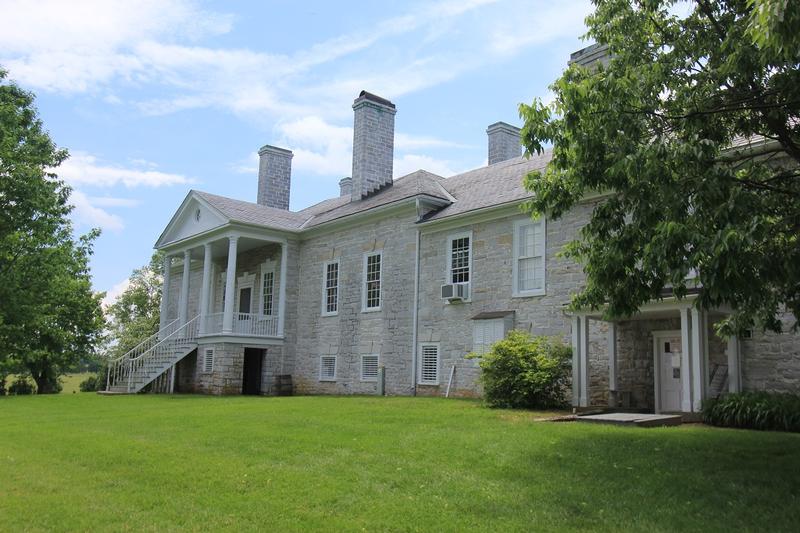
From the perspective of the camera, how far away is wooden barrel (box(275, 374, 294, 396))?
23.8 meters

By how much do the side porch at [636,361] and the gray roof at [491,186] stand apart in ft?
12.6

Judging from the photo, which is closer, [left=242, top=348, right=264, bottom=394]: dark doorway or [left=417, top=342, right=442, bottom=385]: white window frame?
[left=417, top=342, right=442, bottom=385]: white window frame

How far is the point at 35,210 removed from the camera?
2564 centimetres

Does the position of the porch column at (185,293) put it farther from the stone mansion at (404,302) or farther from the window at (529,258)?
the window at (529,258)

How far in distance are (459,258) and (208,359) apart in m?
10.4

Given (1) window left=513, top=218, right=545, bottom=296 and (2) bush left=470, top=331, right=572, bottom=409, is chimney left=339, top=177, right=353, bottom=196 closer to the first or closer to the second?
(1) window left=513, top=218, right=545, bottom=296

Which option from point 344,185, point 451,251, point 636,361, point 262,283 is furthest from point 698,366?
point 344,185

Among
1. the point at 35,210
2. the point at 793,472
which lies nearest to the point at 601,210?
the point at 793,472

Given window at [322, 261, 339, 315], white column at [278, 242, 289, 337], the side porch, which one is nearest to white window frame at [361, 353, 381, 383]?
window at [322, 261, 339, 315]

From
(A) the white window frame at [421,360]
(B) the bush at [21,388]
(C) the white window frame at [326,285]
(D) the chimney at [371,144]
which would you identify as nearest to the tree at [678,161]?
(A) the white window frame at [421,360]

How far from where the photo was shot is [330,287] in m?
23.3

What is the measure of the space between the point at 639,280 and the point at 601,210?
0.96 metres

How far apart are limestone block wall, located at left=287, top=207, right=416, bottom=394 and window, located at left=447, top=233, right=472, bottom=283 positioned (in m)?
1.51

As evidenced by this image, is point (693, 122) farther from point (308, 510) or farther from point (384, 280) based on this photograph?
point (384, 280)
